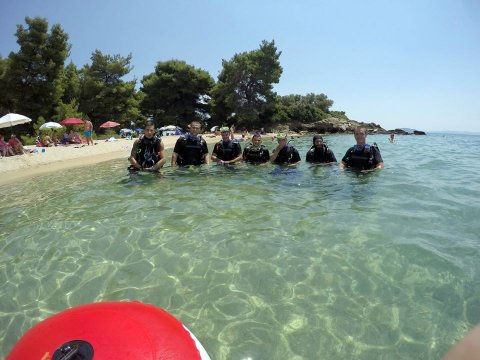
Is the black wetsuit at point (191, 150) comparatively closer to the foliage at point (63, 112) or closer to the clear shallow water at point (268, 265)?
the clear shallow water at point (268, 265)

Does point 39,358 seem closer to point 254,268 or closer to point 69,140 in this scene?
point 254,268

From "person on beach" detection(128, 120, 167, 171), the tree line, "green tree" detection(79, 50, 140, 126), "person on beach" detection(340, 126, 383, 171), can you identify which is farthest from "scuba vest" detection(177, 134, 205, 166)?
"green tree" detection(79, 50, 140, 126)

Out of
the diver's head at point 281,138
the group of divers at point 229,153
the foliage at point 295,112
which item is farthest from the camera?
the foliage at point 295,112

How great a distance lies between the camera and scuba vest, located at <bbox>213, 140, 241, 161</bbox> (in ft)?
34.7

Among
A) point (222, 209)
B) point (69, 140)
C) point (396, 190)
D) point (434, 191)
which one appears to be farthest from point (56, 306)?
point (69, 140)

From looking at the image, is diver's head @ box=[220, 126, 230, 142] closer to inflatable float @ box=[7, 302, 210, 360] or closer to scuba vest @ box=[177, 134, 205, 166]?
scuba vest @ box=[177, 134, 205, 166]

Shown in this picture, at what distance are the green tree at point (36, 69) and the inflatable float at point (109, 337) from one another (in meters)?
32.2

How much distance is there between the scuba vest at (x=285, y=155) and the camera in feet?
34.1

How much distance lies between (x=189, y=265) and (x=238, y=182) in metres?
4.66

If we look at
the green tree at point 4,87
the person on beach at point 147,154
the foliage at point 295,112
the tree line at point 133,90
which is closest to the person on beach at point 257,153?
the person on beach at point 147,154

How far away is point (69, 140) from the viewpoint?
78.1ft

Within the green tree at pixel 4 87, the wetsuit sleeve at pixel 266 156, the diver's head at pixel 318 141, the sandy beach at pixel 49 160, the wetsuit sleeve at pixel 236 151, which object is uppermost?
the green tree at pixel 4 87

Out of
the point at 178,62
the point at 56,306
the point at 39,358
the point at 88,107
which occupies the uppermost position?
the point at 178,62

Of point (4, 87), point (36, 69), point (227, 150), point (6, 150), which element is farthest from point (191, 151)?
point (4, 87)
